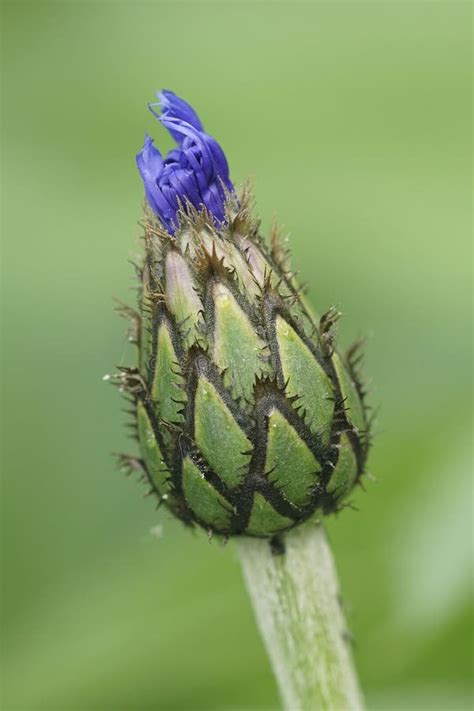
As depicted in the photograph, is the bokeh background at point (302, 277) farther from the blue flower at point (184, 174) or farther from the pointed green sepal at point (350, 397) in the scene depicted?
the blue flower at point (184, 174)

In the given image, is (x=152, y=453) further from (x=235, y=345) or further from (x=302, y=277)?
(x=302, y=277)

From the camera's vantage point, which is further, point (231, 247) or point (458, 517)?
point (458, 517)

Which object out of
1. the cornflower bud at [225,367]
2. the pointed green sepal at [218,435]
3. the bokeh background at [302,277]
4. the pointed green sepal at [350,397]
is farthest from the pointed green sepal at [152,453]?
the bokeh background at [302,277]

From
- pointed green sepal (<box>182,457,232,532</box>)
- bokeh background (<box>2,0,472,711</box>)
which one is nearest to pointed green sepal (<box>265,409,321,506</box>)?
pointed green sepal (<box>182,457,232,532</box>)

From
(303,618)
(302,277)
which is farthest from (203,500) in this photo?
(302,277)

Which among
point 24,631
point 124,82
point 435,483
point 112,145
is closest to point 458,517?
point 435,483

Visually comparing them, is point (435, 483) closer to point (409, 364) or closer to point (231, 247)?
point (409, 364)
